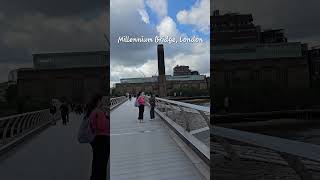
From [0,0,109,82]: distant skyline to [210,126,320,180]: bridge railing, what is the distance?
996 mm

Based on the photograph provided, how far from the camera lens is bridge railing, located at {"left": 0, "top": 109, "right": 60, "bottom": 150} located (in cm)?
281

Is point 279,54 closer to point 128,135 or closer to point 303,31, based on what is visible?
point 303,31

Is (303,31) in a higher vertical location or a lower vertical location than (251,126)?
higher

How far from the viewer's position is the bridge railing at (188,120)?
3.01m

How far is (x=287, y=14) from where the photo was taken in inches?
121

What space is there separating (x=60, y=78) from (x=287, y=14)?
153 cm

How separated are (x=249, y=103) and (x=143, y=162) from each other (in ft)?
2.58

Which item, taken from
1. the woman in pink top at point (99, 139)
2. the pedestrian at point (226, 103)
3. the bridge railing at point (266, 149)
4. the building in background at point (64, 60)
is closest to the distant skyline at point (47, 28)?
the building in background at point (64, 60)

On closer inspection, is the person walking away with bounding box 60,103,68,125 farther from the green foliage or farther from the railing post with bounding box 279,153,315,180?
the railing post with bounding box 279,153,315,180

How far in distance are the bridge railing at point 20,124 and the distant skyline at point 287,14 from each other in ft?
4.27

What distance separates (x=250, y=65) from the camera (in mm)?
3092

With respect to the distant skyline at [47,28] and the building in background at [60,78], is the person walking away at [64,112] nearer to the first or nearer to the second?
the building in background at [60,78]

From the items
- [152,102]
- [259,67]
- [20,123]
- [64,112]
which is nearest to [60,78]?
[64,112]

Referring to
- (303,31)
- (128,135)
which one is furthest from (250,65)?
(128,135)
